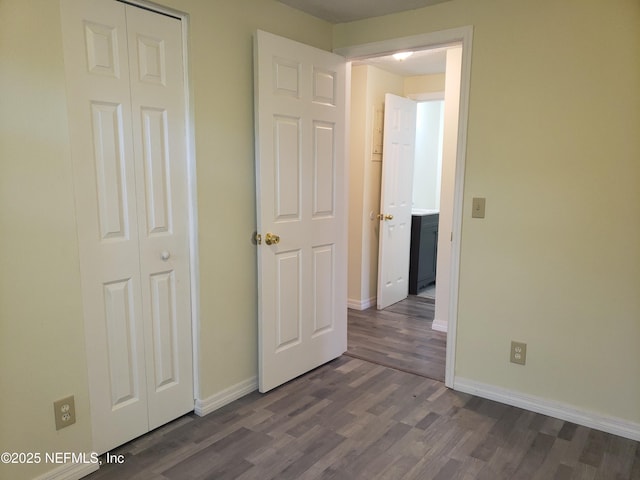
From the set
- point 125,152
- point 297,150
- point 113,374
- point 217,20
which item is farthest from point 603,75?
point 113,374

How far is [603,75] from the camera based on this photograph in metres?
2.23

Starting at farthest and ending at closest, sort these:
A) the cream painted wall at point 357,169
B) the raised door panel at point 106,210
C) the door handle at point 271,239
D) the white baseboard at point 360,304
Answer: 1. the white baseboard at point 360,304
2. the cream painted wall at point 357,169
3. the door handle at point 271,239
4. the raised door panel at point 106,210

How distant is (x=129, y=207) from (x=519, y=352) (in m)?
2.22

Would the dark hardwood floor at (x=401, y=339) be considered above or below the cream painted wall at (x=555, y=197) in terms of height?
below

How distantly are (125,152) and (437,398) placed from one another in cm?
218

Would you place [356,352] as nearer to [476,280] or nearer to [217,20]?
[476,280]

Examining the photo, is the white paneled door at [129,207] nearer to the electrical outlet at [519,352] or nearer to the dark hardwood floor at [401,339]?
the dark hardwood floor at [401,339]

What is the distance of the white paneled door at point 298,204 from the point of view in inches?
101

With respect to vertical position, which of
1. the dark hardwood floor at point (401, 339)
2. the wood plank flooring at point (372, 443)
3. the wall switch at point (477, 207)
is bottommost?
the dark hardwood floor at point (401, 339)

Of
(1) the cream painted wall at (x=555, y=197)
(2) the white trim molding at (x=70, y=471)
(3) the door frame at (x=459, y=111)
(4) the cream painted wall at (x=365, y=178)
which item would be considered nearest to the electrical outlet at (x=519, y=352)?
(1) the cream painted wall at (x=555, y=197)

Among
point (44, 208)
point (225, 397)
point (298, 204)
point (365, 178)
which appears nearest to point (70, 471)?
point (225, 397)

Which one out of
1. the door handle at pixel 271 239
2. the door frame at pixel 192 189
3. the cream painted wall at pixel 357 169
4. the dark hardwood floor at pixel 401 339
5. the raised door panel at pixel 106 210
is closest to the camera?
the raised door panel at pixel 106 210

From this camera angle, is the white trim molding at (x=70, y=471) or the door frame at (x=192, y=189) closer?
the white trim molding at (x=70, y=471)

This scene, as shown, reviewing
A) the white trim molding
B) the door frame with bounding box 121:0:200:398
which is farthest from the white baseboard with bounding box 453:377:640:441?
the white trim molding
